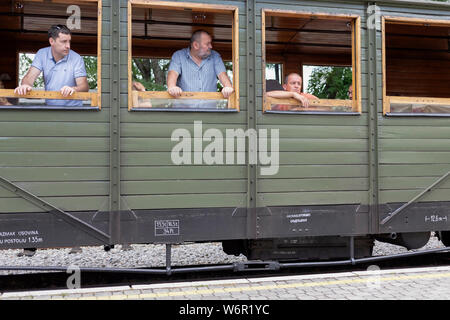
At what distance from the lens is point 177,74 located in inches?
160

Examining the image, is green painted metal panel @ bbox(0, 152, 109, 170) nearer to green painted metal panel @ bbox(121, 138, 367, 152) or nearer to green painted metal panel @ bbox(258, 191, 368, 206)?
green painted metal panel @ bbox(121, 138, 367, 152)

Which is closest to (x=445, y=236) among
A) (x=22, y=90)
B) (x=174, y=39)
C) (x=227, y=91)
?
(x=227, y=91)

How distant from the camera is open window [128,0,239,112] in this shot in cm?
381

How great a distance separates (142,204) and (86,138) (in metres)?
0.74

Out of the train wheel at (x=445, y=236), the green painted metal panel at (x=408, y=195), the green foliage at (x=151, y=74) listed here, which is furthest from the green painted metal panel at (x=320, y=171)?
the green foliage at (x=151, y=74)

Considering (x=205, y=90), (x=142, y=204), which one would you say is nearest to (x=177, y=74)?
(x=205, y=90)

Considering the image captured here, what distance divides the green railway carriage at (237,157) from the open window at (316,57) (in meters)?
0.03

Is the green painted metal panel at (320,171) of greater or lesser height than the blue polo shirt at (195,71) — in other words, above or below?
below

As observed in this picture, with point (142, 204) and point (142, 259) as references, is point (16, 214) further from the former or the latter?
point (142, 259)

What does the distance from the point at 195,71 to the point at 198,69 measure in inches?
1.5

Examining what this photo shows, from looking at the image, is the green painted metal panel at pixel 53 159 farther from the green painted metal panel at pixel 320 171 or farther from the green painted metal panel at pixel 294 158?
the green painted metal panel at pixel 320 171

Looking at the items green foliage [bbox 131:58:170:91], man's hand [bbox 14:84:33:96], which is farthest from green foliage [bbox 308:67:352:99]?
man's hand [bbox 14:84:33:96]

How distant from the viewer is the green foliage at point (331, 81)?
5.84m

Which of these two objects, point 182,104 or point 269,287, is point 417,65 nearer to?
point 182,104
